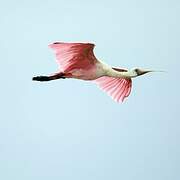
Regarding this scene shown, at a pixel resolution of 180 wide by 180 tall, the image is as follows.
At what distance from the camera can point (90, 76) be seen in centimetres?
868

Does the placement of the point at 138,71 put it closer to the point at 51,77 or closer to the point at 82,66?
the point at 82,66

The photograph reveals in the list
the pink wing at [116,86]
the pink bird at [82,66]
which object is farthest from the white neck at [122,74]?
the pink wing at [116,86]

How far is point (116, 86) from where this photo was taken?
962cm

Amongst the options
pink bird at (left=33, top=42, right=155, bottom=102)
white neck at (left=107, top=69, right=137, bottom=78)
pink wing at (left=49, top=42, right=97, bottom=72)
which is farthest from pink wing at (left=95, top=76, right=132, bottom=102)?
pink wing at (left=49, top=42, right=97, bottom=72)

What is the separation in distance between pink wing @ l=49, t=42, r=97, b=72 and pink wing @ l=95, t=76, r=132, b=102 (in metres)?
0.82

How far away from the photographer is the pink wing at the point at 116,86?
951 cm

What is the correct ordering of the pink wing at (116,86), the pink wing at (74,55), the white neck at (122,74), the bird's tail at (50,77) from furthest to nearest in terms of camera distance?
1. the pink wing at (116,86)
2. the white neck at (122,74)
3. the bird's tail at (50,77)
4. the pink wing at (74,55)

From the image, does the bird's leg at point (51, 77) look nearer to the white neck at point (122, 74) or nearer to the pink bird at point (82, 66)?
the pink bird at point (82, 66)

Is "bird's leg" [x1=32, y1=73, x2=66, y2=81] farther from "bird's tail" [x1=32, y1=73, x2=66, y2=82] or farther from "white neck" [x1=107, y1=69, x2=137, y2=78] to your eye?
"white neck" [x1=107, y1=69, x2=137, y2=78]

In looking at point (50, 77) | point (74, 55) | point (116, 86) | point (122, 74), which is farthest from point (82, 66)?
point (116, 86)

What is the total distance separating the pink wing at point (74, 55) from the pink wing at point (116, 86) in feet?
2.69

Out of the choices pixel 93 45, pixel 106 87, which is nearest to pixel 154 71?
pixel 93 45

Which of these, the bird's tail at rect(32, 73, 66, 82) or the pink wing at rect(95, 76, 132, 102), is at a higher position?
the bird's tail at rect(32, 73, 66, 82)

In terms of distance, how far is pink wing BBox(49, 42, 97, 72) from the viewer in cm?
837
